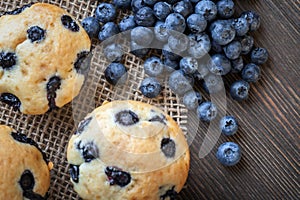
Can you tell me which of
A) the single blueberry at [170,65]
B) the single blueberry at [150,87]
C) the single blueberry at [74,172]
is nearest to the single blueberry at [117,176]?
the single blueberry at [74,172]

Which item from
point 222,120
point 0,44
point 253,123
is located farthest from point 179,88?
point 0,44

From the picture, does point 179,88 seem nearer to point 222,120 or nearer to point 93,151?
point 222,120

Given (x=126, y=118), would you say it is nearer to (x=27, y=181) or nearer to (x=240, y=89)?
(x=27, y=181)

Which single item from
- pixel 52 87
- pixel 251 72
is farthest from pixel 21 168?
pixel 251 72

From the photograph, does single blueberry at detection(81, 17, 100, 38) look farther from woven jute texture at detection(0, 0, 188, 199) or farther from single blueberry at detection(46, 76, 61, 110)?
single blueberry at detection(46, 76, 61, 110)

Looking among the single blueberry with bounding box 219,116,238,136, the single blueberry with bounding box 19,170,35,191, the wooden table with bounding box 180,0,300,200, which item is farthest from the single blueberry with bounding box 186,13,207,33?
the single blueberry with bounding box 19,170,35,191
